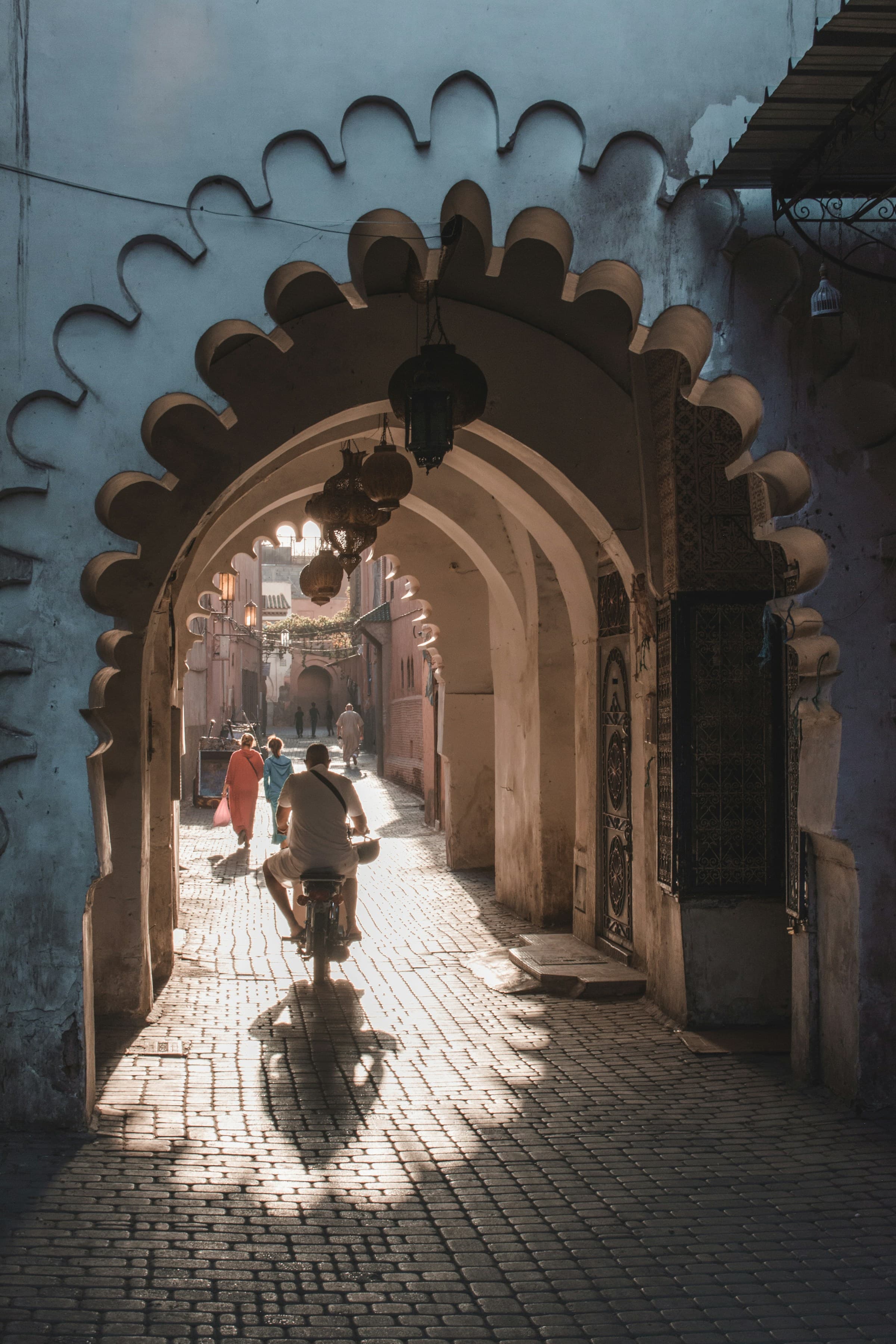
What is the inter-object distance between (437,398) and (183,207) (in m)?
1.66

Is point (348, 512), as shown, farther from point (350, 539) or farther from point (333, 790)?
point (333, 790)

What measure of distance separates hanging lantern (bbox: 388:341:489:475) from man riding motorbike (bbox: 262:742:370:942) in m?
2.55

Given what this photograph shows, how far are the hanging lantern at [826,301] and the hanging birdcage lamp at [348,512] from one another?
166 inches

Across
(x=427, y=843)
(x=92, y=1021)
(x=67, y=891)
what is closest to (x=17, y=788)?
(x=67, y=891)

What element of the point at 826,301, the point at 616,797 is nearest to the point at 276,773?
the point at 616,797

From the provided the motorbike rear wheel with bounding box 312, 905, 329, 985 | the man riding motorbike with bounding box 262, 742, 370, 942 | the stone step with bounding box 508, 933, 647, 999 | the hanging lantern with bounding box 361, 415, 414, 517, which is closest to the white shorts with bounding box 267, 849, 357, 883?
the man riding motorbike with bounding box 262, 742, 370, 942

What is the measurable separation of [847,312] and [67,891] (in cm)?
385

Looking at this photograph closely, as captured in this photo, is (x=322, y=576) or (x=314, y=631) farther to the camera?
(x=314, y=631)

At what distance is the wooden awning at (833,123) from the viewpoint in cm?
395

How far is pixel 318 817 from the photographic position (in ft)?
26.6

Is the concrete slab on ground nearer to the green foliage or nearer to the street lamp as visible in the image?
the street lamp

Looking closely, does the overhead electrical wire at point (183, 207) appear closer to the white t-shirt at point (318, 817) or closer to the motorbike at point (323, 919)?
the white t-shirt at point (318, 817)

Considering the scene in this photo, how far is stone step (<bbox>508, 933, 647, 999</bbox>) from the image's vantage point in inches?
311

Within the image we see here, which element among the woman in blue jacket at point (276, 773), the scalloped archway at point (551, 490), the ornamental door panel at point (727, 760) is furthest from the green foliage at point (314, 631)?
the ornamental door panel at point (727, 760)
